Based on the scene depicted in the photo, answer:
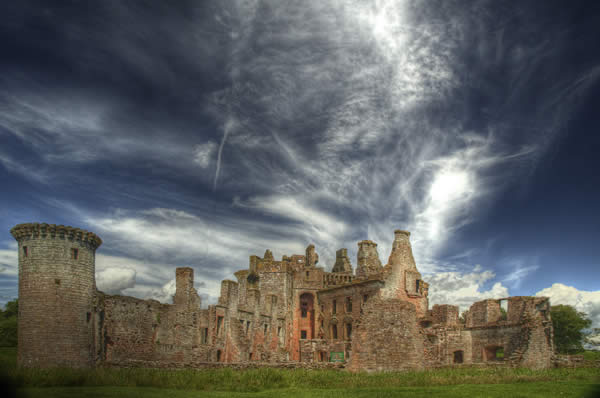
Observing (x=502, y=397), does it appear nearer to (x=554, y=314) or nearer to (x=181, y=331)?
(x=181, y=331)

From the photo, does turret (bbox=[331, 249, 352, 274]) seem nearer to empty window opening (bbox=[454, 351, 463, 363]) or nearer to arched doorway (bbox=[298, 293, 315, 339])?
arched doorway (bbox=[298, 293, 315, 339])

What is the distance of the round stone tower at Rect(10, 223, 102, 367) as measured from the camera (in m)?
30.1

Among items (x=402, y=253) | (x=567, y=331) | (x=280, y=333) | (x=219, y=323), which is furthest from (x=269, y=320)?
(x=567, y=331)

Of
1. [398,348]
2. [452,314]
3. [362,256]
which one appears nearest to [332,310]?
[362,256]

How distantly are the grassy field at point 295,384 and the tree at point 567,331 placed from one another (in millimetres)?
52246

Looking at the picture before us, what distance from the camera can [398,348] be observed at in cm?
2998

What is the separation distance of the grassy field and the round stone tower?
4.99 m

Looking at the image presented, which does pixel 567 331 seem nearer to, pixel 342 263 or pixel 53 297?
pixel 342 263

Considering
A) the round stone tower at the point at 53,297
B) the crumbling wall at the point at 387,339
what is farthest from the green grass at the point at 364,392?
the round stone tower at the point at 53,297

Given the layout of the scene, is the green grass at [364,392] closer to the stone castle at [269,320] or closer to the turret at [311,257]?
the stone castle at [269,320]

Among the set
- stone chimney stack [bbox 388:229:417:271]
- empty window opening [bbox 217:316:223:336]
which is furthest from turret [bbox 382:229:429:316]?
empty window opening [bbox 217:316:223:336]

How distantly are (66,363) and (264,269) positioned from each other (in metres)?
30.4

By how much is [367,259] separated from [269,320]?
16.7 m

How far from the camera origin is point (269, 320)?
2141 inches
